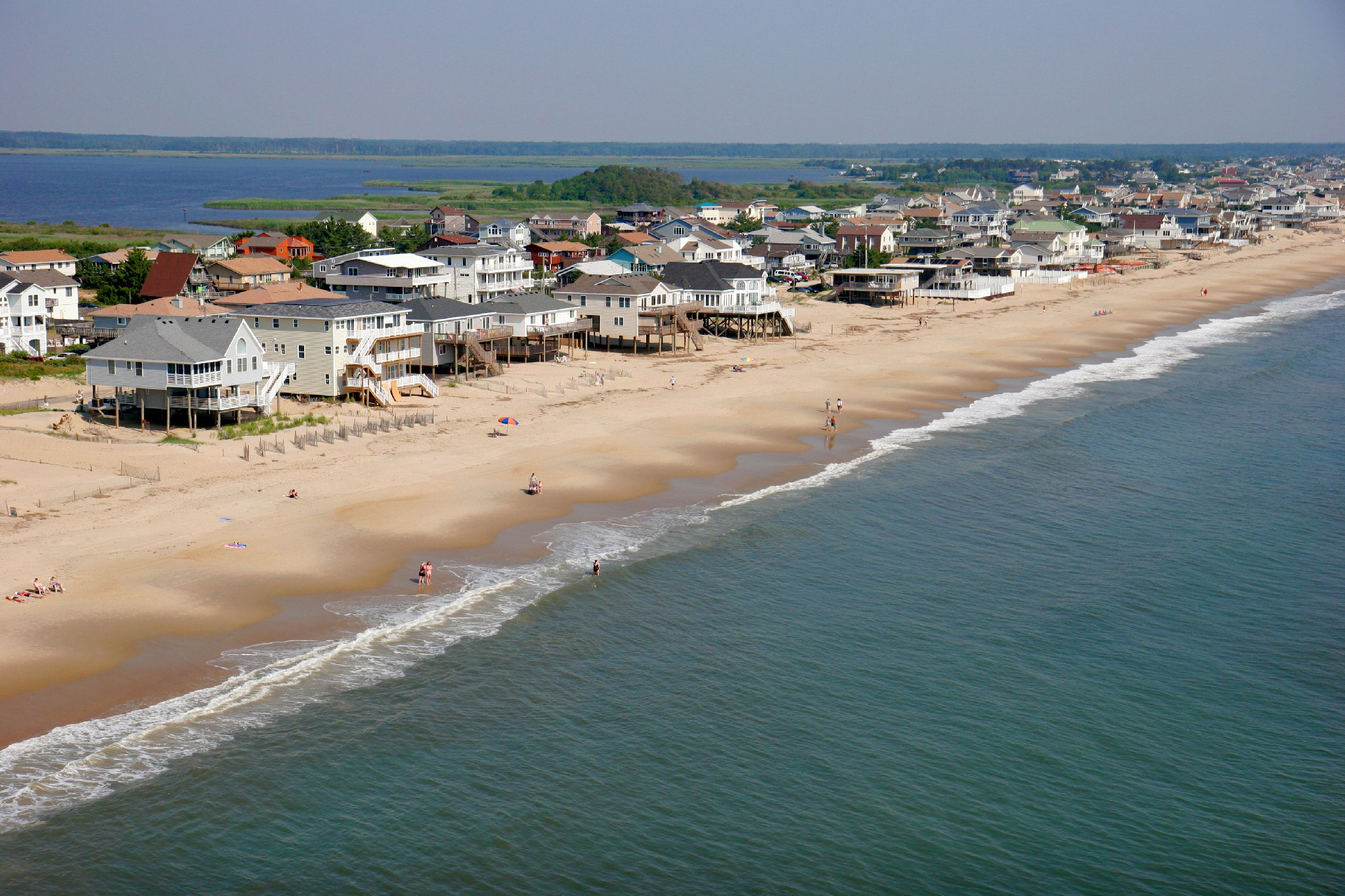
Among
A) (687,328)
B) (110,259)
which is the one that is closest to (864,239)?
(687,328)

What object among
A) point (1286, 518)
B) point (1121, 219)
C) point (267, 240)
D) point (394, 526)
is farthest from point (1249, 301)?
point (394, 526)

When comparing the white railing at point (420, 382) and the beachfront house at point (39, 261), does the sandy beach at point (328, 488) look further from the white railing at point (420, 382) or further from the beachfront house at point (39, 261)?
the beachfront house at point (39, 261)

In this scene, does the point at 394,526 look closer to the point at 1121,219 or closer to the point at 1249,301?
the point at 1249,301

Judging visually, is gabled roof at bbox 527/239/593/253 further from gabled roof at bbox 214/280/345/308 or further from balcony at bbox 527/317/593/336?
gabled roof at bbox 214/280/345/308

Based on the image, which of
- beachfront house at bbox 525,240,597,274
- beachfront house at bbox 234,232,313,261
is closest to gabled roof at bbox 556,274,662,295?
beachfront house at bbox 525,240,597,274

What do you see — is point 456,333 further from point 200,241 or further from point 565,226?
point 565,226

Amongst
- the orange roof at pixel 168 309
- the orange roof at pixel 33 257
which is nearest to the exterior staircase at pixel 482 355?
the orange roof at pixel 168 309

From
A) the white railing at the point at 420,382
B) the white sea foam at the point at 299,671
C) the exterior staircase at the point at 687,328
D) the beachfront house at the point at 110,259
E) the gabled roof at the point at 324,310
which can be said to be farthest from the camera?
the beachfront house at the point at 110,259
